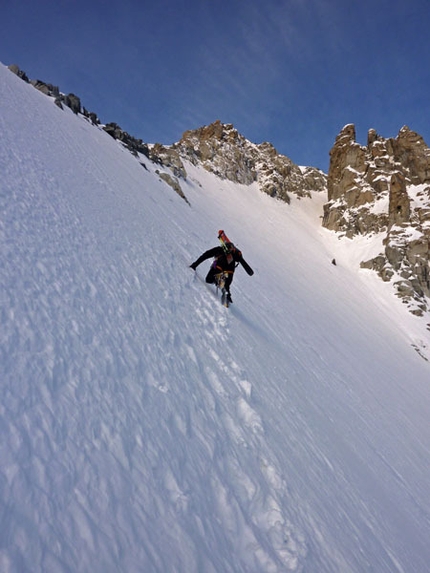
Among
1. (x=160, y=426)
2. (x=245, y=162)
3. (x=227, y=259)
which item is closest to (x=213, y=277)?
(x=227, y=259)

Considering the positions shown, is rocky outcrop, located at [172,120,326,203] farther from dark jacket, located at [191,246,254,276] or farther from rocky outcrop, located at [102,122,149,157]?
dark jacket, located at [191,246,254,276]

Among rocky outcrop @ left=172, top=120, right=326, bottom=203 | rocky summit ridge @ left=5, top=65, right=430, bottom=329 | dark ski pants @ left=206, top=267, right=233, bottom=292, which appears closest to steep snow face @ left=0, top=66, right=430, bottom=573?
dark ski pants @ left=206, top=267, right=233, bottom=292

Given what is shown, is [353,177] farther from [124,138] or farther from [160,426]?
[160,426]

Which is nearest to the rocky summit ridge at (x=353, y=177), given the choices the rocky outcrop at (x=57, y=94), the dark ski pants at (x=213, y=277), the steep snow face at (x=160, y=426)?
the rocky outcrop at (x=57, y=94)

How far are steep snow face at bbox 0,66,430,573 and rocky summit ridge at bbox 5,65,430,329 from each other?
2555cm

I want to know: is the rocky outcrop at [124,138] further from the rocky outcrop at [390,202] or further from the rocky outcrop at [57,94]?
the rocky outcrop at [390,202]

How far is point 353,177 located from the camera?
6172 cm

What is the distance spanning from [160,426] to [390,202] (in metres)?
57.3

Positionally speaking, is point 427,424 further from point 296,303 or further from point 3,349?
point 3,349

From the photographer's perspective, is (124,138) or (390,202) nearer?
(124,138)

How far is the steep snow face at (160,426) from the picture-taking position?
2.47 meters

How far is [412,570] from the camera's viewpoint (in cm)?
481

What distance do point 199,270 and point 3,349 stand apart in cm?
839

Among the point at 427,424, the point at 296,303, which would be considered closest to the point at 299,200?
the point at 296,303
